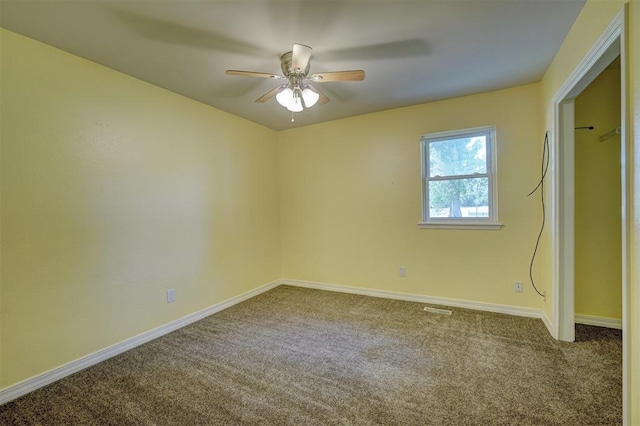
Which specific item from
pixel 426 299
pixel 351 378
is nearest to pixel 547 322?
pixel 426 299

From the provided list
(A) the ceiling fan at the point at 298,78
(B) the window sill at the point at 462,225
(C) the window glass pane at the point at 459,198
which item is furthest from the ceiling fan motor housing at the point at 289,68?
(B) the window sill at the point at 462,225

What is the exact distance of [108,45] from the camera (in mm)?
2141

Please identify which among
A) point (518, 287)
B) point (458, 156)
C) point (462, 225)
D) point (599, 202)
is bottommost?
point (518, 287)

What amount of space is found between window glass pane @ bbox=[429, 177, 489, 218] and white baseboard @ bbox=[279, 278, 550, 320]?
1017mm

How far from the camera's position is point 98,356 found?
237 cm

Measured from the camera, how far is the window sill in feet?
10.5

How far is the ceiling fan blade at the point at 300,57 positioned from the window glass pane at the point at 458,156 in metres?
2.11

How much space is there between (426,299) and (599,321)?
62.5 inches

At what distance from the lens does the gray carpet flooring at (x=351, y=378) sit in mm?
1716

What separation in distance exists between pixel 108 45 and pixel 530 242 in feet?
13.8

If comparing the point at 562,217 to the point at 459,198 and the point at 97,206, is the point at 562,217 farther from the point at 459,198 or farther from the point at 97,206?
the point at 97,206

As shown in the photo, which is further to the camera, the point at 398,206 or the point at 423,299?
the point at 398,206

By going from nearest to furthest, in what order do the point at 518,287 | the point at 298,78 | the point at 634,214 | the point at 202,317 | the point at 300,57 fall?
1. the point at 634,214
2. the point at 300,57
3. the point at 298,78
4. the point at 518,287
5. the point at 202,317

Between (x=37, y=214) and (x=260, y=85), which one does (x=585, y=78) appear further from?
(x=37, y=214)
